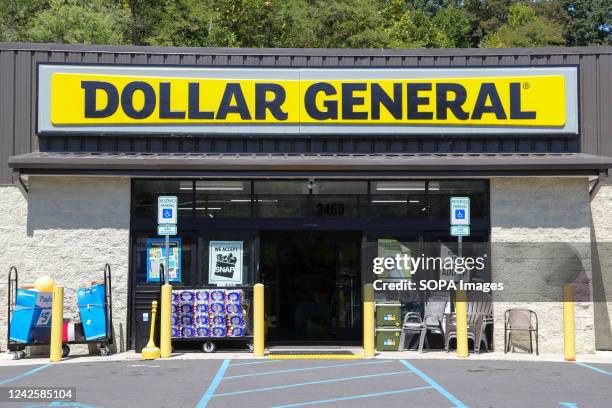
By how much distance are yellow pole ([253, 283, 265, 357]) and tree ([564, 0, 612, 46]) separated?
54.0 metres

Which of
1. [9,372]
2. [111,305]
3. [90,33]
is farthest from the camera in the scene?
[90,33]

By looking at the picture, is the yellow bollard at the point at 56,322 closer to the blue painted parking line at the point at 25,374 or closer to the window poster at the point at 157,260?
the blue painted parking line at the point at 25,374

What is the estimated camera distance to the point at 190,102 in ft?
58.7

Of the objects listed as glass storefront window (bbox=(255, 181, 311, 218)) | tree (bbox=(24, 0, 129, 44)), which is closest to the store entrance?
glass storefront window (bbox=(255, 181, 311, 218))

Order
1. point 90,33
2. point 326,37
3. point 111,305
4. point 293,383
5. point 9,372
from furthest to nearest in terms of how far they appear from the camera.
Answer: point 326,37, point 90,33, point 111,305, point 9,372, point 293,383

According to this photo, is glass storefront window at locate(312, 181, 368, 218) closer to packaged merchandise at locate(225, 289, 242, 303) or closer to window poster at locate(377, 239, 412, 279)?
window poster at locate(377, 239, 412, 279)

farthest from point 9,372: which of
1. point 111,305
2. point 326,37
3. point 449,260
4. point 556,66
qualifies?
point 326,37

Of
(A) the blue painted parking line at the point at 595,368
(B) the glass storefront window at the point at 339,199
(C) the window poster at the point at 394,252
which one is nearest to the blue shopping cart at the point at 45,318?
(B) the glass storefront window at the point at 339,199

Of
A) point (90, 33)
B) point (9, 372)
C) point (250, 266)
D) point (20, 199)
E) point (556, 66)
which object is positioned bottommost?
point (9, 372)

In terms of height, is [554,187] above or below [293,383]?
above

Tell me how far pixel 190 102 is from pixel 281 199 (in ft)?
9.03

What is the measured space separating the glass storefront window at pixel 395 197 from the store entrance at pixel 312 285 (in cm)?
93

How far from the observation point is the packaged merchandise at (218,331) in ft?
56.3

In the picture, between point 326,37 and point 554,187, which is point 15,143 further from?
point 326,37
